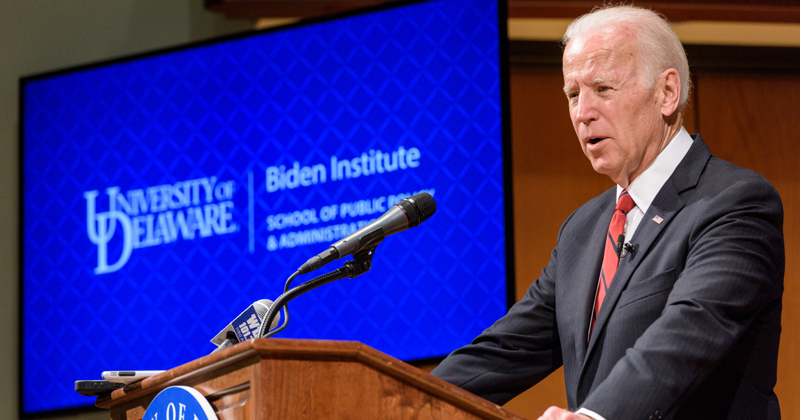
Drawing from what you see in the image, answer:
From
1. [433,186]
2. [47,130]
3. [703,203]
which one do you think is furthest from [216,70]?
[703,203]

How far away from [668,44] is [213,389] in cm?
112

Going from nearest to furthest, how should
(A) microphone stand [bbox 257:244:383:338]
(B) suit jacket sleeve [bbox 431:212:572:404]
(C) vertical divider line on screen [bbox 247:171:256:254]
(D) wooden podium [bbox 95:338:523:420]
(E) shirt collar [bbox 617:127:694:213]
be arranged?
(D) wooden podium [bbox 95:338:523:420], (A) microphone stand [bbox 257:244:383:338], (E) shirt collar [bbox 617:127:694:213], (B) suit jacket sleeve [bbox 431:212:572:404], (C) vertical divider line on screen [bbox 247:171:256:254]

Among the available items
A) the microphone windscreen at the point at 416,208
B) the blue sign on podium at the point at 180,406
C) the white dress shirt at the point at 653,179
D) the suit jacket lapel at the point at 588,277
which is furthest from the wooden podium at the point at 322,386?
the white dress shirt at the point at 653,179

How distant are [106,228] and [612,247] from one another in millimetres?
2691

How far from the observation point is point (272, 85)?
3.66 m

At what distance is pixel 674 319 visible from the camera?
1.36 m

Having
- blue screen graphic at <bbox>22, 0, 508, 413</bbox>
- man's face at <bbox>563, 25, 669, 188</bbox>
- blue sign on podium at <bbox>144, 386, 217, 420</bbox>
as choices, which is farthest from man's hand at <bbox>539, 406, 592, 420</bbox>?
blue screen graphic at <bbox>22, 0, 508, 413</bbox>

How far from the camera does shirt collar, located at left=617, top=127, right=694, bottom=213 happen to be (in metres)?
1.71

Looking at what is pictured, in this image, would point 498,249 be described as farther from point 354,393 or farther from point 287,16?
point 354,393

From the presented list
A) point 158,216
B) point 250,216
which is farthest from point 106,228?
point 250,216

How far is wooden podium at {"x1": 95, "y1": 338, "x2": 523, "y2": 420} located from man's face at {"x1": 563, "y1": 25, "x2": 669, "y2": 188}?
2.33 feet

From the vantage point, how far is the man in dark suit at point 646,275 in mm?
1351

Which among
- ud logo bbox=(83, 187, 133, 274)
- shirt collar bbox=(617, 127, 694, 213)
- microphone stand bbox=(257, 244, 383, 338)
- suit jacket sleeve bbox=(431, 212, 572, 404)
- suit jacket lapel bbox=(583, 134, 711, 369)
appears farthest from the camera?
ud logo bbox=(83, 187, 133, 274)

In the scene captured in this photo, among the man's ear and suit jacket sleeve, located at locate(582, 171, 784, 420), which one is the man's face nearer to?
the man's ear
